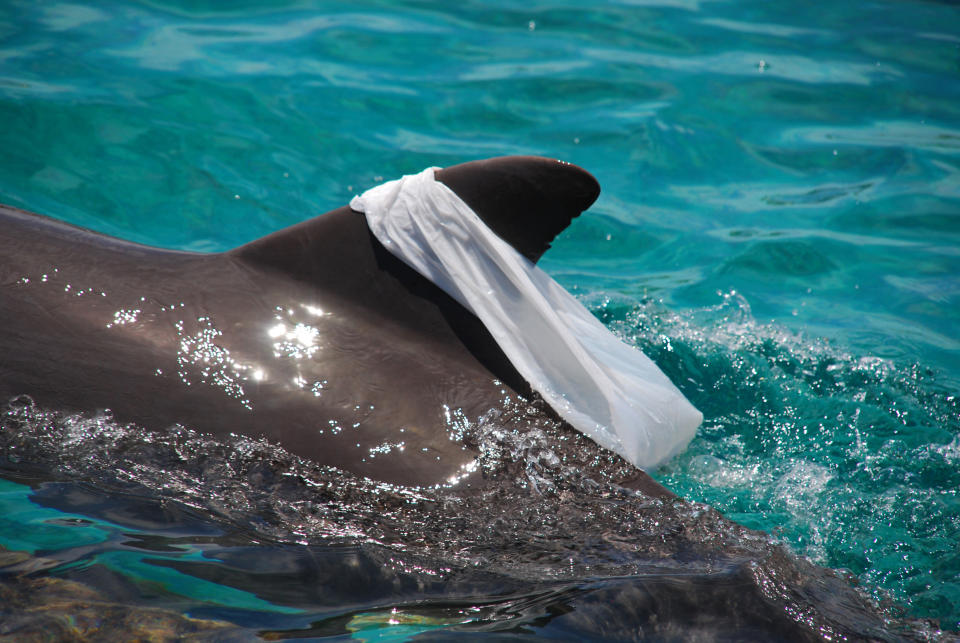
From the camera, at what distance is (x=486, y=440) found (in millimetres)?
3090

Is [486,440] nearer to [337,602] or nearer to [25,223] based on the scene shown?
[337,602]

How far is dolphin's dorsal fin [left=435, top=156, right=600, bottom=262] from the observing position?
3.18 m

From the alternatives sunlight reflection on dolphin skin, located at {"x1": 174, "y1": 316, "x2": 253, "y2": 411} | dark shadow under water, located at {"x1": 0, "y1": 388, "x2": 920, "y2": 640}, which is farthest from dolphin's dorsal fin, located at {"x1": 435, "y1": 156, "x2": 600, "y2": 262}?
sunlight reflection on dolphin skin, located at {"x1": 174, "y1": 316, "x2": 253, "y2": 411}

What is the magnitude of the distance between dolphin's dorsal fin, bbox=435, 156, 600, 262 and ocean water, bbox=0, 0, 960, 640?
2.48 feet

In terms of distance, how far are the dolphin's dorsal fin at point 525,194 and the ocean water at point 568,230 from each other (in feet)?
2.48

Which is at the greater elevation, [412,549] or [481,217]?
[481,217]

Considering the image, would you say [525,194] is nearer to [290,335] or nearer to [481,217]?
[481,217]

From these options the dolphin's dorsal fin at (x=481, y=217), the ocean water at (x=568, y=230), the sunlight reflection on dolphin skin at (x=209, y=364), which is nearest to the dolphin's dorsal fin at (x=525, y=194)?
the dolphin's dorsal fin at (x=481, y=217)

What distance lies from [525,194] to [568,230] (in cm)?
381

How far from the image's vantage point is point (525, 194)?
324 centimetres

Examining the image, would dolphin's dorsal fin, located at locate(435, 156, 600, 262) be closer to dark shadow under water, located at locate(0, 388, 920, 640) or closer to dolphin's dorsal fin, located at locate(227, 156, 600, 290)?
dolphin's dorsal fin, located at locate(227, 156, 600, 290)

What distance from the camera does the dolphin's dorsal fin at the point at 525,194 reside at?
125 inches

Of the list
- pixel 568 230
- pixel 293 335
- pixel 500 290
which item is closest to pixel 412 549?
pixel 293 335

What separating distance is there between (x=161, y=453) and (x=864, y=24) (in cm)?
1019
